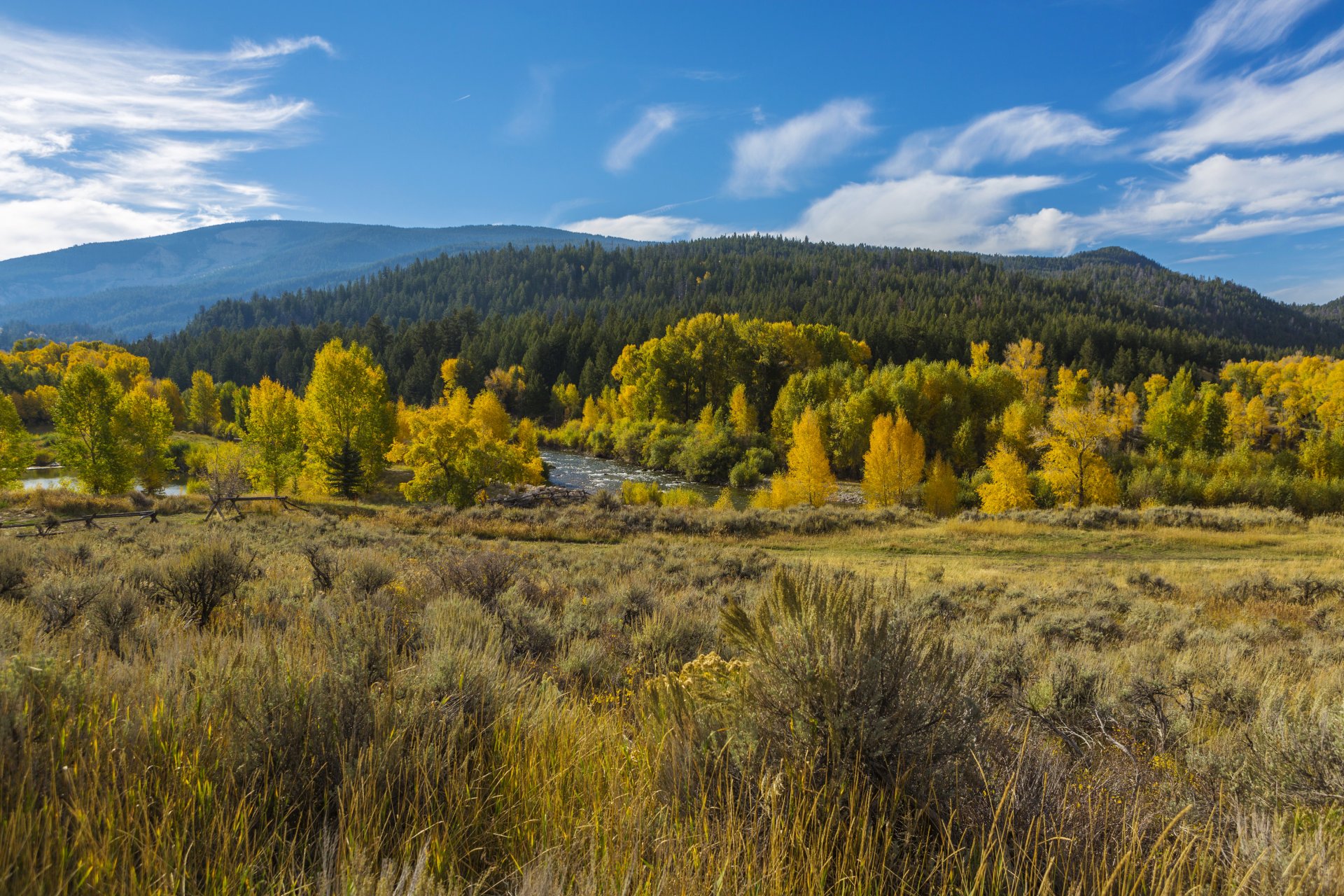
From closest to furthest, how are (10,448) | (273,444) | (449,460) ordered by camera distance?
(449,460)
(10,448)
(273,444)

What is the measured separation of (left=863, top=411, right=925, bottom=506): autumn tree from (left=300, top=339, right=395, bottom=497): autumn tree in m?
32.6

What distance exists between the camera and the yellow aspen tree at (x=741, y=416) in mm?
59469

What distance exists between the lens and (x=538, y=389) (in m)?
91.1

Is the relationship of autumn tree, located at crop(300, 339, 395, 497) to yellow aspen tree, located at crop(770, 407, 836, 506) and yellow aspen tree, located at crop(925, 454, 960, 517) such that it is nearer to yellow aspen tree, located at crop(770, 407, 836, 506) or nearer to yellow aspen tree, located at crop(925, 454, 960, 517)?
yellow aspen tree, located at crop(770, 407, 836, 506)

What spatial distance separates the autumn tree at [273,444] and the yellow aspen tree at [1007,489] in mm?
43302

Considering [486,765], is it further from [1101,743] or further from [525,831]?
[1101,743]

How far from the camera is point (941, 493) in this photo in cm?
4081

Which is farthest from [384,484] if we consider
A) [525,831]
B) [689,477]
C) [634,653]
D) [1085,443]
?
[1085,443]

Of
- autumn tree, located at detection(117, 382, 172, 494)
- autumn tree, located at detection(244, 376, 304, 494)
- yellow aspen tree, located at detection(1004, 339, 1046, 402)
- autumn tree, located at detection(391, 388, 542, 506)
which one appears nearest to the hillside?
yellow aspen tree, located at detection(1004, 339, 1046, 402)

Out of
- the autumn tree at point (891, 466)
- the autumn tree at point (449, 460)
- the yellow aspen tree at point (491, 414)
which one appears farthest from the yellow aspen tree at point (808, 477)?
the yellow aspen tree at point (491, 414)

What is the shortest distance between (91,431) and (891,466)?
5014 cm

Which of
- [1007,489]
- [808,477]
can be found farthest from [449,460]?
[1007,489]

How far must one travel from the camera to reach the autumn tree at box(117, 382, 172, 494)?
36844 millimetres

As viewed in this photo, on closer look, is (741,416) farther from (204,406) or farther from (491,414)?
(204,406)
